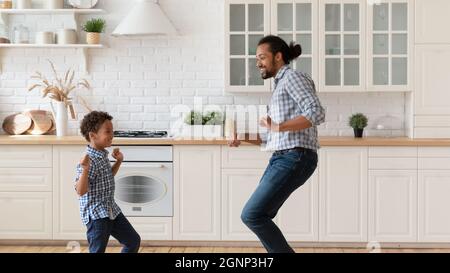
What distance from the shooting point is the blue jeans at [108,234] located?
326 centimetres

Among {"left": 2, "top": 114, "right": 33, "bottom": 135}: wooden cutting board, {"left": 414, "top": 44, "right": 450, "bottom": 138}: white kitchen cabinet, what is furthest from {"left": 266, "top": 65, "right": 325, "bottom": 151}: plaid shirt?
{"left": 2, "top": 114, "right": 33, "bottom": 135}: wooden cutting board

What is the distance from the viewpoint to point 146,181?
204 inches

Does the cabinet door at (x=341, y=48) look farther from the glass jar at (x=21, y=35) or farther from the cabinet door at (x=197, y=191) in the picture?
the glass jar at (x=21, y=35)

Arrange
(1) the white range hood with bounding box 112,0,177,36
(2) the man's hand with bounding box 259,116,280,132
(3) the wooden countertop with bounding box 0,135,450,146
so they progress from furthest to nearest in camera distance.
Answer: (1) the white range hood with bounding box 112,0,177,36, (3) the wooden countertop with bounding box 0,135,450,146, (2) the man's hand with bounding box 259,116,280,132

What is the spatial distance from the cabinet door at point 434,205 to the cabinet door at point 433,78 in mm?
586

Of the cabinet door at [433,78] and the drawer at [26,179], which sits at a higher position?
the cabinet door at [433,78]

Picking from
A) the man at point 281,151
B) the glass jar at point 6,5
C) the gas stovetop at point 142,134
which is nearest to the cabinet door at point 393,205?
the gas stovetop at point 142,134

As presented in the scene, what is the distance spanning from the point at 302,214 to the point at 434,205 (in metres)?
0.97

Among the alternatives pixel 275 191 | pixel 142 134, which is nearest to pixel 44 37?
pixel 142 134

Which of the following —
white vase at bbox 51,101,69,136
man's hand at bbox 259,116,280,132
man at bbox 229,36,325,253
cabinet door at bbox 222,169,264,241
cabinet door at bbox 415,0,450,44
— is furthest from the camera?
white vase at bbox 51,101,69,136

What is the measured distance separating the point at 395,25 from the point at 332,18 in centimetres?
49

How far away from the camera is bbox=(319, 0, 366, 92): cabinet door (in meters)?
5.37

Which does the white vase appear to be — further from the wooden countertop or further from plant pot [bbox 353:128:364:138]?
plant pot [bbox 353:128:364:138]

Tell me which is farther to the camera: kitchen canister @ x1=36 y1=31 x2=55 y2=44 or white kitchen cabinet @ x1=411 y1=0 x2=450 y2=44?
kitchen canister @ x1=36 y1=31 x2=55 y2=44
